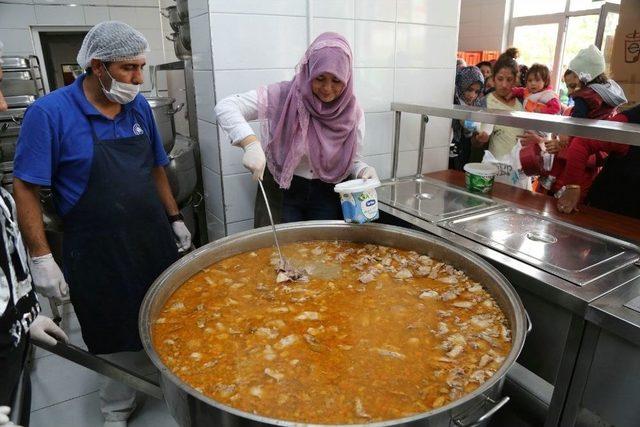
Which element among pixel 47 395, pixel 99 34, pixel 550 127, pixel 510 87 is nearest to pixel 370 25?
pixel 550 127

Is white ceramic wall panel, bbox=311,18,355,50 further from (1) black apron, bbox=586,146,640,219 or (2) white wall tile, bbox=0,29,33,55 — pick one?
(2) white wall tile, bbox=0,29,33,55

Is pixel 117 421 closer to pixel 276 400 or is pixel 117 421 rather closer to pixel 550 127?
pixel 276 400

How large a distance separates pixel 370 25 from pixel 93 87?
1478mm

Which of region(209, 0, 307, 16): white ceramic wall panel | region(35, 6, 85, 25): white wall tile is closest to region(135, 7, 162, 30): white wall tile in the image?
region(35, 6, 85, 25): white wall tile

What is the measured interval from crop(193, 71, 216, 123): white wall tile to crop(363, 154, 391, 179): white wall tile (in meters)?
0.97

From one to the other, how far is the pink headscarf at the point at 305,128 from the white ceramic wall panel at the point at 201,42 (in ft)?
1.16

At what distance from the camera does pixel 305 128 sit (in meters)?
1.96

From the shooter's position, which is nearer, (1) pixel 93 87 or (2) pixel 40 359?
(1) pixel 93 87

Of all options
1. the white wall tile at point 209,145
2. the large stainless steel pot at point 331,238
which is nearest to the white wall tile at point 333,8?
the white wall tile at point 209,145

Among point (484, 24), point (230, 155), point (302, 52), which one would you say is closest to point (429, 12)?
point (302, 52)

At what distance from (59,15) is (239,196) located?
4.69 meters

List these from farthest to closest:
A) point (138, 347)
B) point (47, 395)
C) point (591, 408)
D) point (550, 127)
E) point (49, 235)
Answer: point (49, 235) < point (47, 395) < point (138, 347) < point (550, 127) < point (591, 408)

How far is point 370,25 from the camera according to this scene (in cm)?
237

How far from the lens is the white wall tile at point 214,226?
241 cm
